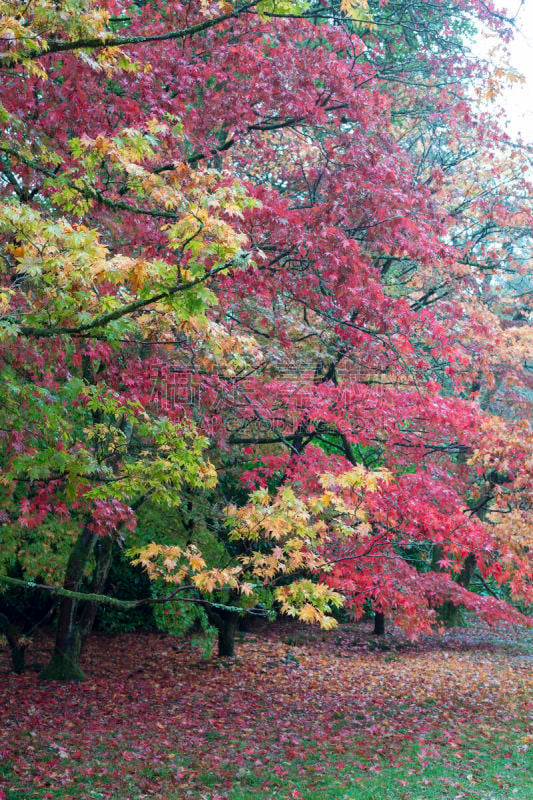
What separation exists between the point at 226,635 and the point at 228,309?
7508mm

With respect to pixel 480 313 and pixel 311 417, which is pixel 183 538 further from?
pixel 480 313

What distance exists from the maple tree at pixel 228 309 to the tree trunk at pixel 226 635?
65 cm

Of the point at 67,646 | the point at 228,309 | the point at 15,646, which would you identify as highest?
the point at 228,309

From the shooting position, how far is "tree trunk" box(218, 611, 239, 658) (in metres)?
13.2

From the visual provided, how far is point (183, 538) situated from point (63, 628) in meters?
2.23

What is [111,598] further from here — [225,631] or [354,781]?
[225,631]

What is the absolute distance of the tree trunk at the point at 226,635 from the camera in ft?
43.3

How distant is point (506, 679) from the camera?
44.5ft

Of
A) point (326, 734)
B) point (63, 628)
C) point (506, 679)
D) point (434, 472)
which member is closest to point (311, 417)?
point (434, 472)

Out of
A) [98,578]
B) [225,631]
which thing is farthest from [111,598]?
[225,631]

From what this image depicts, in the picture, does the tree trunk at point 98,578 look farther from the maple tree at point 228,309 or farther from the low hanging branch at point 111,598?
the low hanging branch at point 111,598

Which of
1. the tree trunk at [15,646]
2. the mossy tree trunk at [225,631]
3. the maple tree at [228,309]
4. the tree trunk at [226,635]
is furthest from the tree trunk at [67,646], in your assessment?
the tree trunk at [226,635]

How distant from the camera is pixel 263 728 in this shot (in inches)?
373

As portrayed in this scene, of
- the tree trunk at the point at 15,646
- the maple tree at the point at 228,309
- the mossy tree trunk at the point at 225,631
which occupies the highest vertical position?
the maple tree at the point at 228,309
